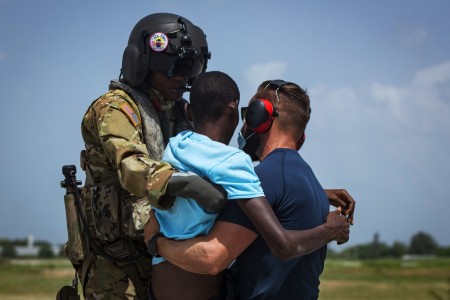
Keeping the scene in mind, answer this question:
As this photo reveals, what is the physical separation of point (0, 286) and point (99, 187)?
99.5 feet

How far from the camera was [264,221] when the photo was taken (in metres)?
3.93

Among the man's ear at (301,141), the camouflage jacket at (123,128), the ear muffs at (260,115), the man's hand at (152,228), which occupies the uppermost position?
the camouflage jacket at (123,128)

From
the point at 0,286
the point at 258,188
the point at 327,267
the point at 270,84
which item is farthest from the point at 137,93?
the point at 327,267

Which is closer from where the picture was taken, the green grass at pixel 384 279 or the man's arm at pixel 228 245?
the man's arm at pixel 228 245

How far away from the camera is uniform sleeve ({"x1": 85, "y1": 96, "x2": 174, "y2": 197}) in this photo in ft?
14.8

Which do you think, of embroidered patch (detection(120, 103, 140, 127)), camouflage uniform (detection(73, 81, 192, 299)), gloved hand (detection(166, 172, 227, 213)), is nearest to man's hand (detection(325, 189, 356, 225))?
gloved hand (detection(166, 172, 227, 213))

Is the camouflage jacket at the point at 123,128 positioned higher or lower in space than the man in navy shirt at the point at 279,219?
higher

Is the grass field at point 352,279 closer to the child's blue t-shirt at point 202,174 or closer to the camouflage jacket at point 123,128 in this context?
the camouflage jacket at point 123,128

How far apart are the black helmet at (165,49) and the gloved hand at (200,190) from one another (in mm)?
1718

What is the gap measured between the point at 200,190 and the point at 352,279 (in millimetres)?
47216

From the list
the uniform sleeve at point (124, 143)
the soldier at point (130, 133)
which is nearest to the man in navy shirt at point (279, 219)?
the uniform sleeve at point (124, 143)

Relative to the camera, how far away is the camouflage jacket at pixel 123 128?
504 centimetres

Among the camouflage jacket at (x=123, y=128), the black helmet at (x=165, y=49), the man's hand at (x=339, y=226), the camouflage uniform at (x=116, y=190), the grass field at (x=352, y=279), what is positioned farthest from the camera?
the grass field at (x=352, y=279)

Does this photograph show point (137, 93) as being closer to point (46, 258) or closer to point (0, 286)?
point (0, 286)
